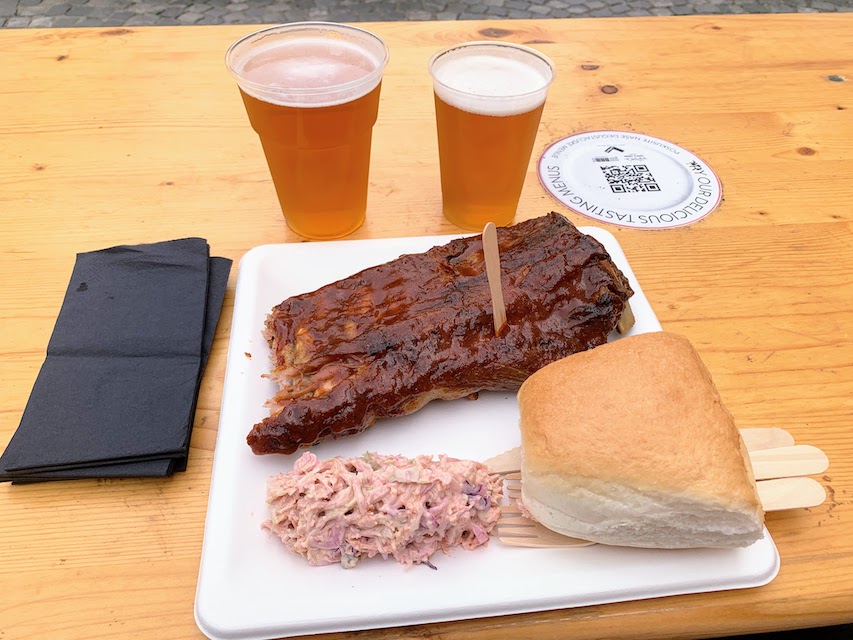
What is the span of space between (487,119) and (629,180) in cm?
74

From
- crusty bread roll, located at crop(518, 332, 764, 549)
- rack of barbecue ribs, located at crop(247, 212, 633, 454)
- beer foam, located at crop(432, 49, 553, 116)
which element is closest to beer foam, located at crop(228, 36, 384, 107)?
beer foam, located at crop(432, 49, 553, 116)

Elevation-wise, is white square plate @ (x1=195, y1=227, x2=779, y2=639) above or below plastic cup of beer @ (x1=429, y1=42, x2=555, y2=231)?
below

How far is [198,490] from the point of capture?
1349 millimetres

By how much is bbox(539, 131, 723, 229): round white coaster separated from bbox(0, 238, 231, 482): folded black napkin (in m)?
1.16

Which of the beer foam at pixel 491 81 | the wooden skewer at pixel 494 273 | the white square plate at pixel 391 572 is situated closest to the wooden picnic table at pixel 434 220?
the white square plate at pixel 391 572

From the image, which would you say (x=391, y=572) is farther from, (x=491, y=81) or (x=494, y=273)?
(x=491, y=81)

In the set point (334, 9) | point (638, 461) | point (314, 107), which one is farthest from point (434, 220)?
point (334, 9)

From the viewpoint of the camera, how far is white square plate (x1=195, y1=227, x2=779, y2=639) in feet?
3.63

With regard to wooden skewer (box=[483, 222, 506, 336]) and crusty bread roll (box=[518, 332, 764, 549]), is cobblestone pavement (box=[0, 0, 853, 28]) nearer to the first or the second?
wooden skewer (box=[483, 222, 506, 336])

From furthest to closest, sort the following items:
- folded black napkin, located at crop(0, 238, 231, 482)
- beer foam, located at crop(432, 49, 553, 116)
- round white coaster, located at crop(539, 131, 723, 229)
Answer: round white coaster, located at crop(539, 131, 723, 229) → beer foam, located at crop(432, 49, 553, 116) → folded black napkin, located at crop(0, 238, 231, 482)

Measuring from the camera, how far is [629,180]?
2.21m

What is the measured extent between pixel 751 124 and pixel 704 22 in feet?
2.94

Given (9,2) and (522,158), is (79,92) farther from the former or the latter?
(9,2)

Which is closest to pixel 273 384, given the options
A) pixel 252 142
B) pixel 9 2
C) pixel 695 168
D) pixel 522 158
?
pixel 522 158
